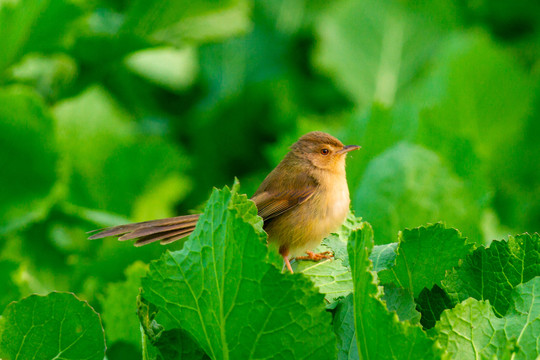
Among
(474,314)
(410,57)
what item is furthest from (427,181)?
(410,57)

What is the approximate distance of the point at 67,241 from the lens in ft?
10.6

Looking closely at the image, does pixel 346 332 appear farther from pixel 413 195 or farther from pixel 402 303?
pixel 413 195

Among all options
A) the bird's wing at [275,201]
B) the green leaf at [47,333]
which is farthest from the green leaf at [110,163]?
the green leaf at [47,333]

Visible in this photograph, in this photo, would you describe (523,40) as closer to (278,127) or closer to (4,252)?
(278,127)

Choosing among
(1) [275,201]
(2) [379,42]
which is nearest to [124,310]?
(1) [275,201]

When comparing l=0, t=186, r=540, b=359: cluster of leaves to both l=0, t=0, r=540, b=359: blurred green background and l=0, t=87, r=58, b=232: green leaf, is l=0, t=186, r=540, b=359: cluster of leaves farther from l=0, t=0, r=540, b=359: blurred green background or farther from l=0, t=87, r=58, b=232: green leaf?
l=0, t=87, r=58, b=232: green leaf

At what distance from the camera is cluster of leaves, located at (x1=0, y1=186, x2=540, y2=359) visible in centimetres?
113

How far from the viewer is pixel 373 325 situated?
1126 mm

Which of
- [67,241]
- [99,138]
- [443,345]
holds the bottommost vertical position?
[67,241]

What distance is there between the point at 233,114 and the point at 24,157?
1.71 m

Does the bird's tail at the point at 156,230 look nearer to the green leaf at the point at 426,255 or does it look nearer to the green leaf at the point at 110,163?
the green leaf at the point at 426,255

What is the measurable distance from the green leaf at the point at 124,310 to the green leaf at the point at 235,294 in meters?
0.65

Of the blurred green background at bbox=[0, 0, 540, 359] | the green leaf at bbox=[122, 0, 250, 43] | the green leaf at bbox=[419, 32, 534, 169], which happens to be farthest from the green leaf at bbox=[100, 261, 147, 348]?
the green leaf at bbox=[419, 32, 534, 169]

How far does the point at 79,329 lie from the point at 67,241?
2015mm
